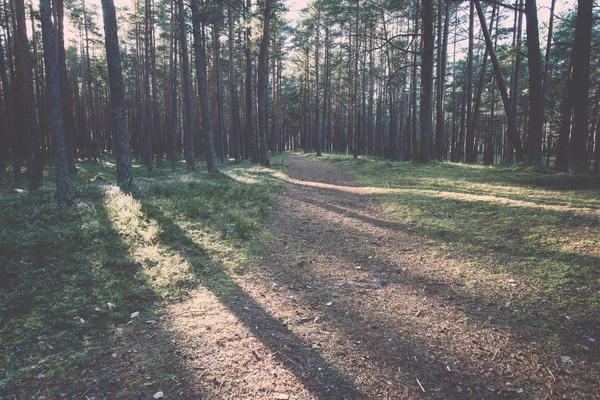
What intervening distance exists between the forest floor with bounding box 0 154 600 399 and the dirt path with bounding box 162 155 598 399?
2cm

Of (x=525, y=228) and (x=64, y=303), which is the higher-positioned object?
(x=525, y=228)

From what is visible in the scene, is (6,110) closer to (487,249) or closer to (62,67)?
(62,67)

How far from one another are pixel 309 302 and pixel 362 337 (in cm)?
101

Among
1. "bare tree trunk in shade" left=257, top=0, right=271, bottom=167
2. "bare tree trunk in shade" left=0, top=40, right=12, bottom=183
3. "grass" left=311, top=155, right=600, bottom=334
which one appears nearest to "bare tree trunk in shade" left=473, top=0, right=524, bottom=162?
"grass" left=311, top=155, right=600, bottom=334

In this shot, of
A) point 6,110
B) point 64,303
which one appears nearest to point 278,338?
point 64,303

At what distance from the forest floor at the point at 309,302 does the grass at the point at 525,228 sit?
35mm

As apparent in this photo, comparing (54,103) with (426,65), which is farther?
(426,65)

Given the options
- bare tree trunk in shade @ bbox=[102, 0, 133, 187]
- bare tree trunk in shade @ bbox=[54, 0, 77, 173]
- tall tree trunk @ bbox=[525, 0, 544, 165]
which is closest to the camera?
bare tree trunk in shade @ bbox=[102, 0, 133, 187]

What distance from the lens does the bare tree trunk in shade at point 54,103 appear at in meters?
7.95

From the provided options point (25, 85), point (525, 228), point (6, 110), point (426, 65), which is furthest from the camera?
point (6, 110)

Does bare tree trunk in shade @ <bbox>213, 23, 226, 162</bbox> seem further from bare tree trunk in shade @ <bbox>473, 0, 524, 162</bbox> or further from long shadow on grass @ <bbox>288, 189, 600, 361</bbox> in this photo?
long shadow on grass @ <bbox>288, 189, 600, 361</bbox>

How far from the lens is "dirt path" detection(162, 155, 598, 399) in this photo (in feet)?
9.03

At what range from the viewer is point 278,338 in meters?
3.51

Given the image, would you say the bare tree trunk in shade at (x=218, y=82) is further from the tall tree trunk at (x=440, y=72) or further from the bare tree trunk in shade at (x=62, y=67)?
the tall tree trunk at (x=440, y=72)
